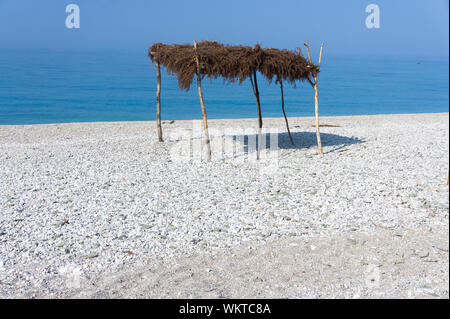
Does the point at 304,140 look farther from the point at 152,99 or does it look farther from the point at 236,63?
the point at 152,99

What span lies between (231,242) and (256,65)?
12.9 feet

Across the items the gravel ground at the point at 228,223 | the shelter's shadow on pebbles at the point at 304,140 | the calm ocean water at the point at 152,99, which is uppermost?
the calm ocean water at the point at 152,99

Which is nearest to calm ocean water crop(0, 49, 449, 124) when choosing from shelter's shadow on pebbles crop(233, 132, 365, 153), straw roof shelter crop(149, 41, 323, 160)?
shelter's shadow on pebbles crop(233, 132, 365, 153)

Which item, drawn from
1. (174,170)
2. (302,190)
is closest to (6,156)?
(174,170)

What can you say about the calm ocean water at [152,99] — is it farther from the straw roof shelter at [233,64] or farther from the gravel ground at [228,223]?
the gravel ground at [228,223]

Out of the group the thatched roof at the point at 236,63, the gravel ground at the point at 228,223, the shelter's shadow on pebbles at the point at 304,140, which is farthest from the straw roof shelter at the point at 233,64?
the shelter's shadow on pebbles at the point at 304,140

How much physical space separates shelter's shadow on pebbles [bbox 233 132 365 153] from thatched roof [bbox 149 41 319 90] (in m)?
1.57

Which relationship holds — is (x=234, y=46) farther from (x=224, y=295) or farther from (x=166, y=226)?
(x=224, y=295)

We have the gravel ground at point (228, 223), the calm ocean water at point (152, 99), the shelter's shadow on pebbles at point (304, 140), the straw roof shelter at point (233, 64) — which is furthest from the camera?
the calm ocean water at point (152, 99)

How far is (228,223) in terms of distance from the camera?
15.4 feet

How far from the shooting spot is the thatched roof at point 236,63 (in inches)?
284

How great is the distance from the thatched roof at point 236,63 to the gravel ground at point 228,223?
1424 mm
